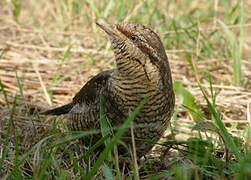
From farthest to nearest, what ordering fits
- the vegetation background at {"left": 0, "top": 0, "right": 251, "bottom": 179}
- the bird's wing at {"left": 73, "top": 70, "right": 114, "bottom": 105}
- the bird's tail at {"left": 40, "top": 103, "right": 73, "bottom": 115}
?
the bird's tail at {"left": 40, "top": 103, "right": 73, "bottom": 115}, the vegetation background at {"left": 0, "top": 0, "right": 251, "bottom": 179}, the bird's wing at {"left": 73, "top": 70, "right": 114, "bottom": 105}

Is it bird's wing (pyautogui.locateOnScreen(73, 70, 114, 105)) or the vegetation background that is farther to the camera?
the vegetation background

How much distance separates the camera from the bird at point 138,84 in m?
2.40

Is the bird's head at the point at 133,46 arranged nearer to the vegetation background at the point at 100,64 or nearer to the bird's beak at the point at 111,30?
the bird's beak at the point at 111,30

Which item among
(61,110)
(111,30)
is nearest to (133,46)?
(111,30)

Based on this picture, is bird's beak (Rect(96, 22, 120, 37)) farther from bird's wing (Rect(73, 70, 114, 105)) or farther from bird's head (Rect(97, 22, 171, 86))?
bird's wing (Rect(73, 70, 114, 105))

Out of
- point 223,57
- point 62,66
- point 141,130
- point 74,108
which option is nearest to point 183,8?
point 223,57

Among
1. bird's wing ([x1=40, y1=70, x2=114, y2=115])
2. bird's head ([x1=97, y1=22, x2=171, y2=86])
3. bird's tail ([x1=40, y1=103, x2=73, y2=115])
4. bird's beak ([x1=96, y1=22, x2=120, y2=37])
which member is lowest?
bird's tail ([x1=40, y1=103, x2=73, y2=115])

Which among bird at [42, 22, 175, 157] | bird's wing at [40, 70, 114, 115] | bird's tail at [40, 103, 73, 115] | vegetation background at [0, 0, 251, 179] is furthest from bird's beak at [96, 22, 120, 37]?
bird's tail at [40, 103, 73, 115]

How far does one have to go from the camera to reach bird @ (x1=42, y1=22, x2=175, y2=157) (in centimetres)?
240

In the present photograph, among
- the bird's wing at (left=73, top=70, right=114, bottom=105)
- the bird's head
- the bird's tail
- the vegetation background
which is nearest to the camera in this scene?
the bird's head

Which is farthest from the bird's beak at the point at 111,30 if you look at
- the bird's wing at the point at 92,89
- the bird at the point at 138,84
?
the bird's wing at the point at 92,89

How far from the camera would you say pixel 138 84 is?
243 cm

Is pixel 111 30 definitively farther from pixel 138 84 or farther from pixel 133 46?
pixel 138 84

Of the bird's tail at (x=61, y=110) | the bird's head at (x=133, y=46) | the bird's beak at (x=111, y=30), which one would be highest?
the bird's beak at (x=111, y=30)
